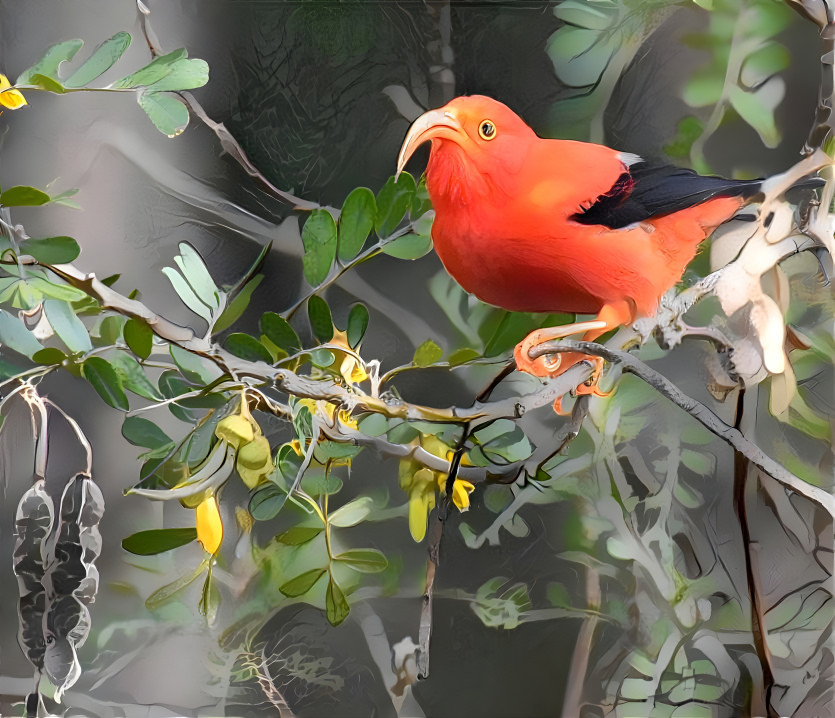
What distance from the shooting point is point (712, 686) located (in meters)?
0.95

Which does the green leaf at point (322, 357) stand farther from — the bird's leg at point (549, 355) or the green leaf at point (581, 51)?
the green leaf at point (581, 51)

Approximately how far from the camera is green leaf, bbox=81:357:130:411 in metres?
0.92

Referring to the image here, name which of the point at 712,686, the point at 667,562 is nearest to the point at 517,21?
the point at 667,562

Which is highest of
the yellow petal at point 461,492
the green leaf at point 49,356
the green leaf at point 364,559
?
the green leaf at point 49,356

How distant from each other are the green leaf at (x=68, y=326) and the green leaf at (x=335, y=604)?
0.46 metres

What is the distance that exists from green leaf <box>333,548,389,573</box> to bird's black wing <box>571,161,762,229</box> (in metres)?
0.52

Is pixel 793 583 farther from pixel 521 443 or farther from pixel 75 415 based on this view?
pixel 75 415

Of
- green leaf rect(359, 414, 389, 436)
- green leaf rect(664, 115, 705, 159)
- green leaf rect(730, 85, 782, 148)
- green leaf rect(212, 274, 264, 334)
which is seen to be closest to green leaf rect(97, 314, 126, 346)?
green leaf rect(212, 274, 264, 334)

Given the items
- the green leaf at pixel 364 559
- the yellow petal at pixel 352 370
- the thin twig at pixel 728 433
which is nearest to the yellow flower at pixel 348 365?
the yellow petal at pixel 352 370

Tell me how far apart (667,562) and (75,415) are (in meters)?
0.84

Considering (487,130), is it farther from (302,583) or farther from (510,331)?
(302,583)

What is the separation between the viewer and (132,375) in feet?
3.03

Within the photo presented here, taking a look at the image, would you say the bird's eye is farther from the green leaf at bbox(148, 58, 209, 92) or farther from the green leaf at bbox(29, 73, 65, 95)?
the green leaf at bbox(29, 73, 65, 95)

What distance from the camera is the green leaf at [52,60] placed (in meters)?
0.91
